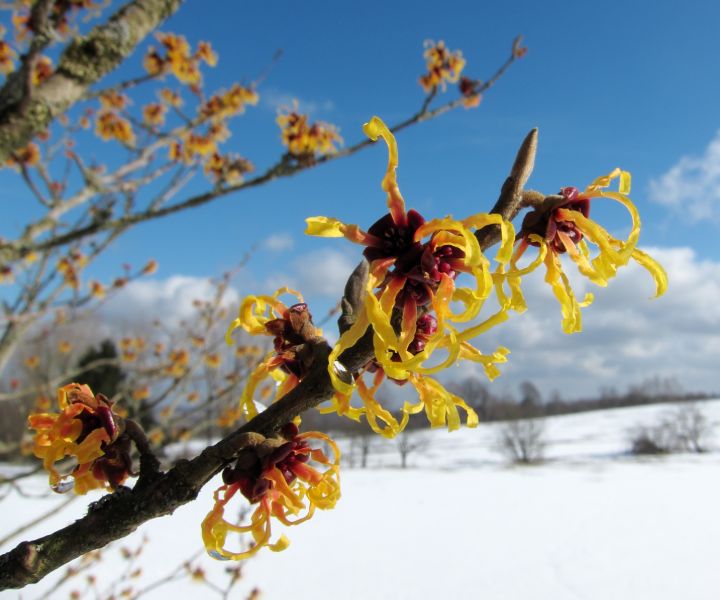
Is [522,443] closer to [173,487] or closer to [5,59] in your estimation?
[5,59]

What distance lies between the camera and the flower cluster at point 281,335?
0.78 m

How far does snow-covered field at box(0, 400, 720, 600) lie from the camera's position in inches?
302

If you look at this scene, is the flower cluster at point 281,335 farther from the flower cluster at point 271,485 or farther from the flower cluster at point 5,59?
the flower cluster at point 5,59

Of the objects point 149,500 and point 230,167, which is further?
point 230,167

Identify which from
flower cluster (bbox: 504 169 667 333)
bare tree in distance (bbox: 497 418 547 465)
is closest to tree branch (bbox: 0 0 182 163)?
flower cluster (bbox: 504 169 667 333)

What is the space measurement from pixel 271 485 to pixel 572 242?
586mm

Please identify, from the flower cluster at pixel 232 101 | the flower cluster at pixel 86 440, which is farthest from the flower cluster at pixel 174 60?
the flower cluster at pixel 86 440

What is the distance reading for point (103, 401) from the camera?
2.83 ft

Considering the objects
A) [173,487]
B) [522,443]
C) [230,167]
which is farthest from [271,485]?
[522,443]

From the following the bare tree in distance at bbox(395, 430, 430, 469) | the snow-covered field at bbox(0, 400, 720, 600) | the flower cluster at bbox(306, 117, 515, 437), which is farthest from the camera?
the bare tree in distance at bbox(395, 430, 430, 469)

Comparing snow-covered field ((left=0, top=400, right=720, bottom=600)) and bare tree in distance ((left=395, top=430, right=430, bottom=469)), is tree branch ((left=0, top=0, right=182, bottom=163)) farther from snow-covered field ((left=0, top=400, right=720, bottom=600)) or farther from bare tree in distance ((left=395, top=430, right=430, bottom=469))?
bare tree in distance ((left=395, top=430, right=430, bottom=469))

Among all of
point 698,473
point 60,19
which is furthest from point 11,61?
point 698,473

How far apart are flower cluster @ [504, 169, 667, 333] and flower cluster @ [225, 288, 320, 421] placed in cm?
33

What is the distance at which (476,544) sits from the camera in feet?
33.6
